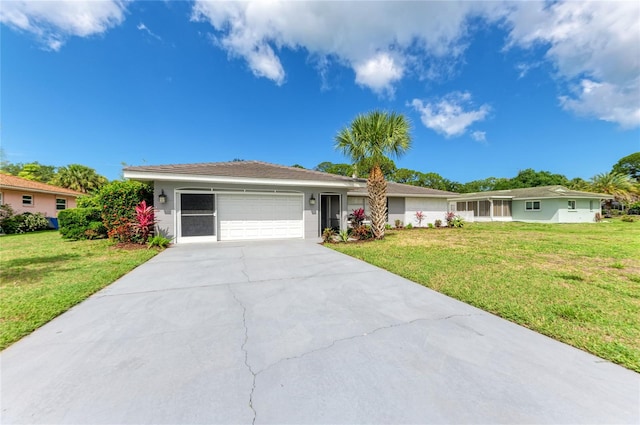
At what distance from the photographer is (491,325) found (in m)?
3.13

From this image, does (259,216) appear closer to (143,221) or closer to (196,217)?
(196,217)

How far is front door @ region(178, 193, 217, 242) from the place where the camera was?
→ 9898mm

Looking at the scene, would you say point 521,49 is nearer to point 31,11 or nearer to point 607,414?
point 607,414

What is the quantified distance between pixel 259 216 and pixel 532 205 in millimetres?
27009

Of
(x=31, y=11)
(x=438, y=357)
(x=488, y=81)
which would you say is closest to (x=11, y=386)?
(x=438, y=357)

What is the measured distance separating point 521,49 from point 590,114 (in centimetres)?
1909

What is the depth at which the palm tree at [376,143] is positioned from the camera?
33.0 feet

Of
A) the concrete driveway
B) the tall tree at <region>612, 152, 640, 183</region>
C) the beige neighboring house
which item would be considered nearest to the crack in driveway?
the concrete driveway

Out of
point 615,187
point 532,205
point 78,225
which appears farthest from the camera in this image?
point 615,187

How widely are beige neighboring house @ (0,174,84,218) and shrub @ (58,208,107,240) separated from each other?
7.61 meters

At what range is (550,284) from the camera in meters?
4.75

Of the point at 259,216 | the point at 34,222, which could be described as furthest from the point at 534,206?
the point at 34,222

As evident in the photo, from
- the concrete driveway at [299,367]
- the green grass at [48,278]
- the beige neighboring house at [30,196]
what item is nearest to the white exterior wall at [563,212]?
the concrete driveway at [299,367]

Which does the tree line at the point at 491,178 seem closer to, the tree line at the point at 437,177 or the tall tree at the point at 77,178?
the tree line at the point at 437,177
